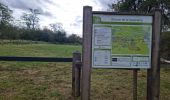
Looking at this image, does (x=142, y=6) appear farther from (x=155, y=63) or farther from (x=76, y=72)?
(x=155, y=63)

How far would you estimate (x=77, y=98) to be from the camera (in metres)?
7.14

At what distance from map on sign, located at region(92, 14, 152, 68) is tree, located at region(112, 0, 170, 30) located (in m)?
23.9

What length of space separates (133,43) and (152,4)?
25.9 meters

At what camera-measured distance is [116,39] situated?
5.21 meters

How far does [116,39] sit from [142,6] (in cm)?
2670

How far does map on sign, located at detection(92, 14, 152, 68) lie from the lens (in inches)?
204

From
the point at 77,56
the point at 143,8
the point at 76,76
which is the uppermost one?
the point at 143,8

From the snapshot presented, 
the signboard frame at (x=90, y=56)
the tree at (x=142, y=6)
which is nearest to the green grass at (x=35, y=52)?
the tree at (x=142, y=6)

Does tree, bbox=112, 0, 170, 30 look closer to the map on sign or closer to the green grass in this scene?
the green grass

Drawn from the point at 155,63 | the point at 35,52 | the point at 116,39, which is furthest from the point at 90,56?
the point at 35,52

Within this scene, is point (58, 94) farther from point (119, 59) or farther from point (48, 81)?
point (119, 59)

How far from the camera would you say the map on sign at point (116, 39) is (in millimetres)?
5191

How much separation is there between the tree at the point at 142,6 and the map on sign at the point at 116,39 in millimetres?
23894

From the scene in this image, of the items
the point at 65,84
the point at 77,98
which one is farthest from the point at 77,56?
the point at 65,84
